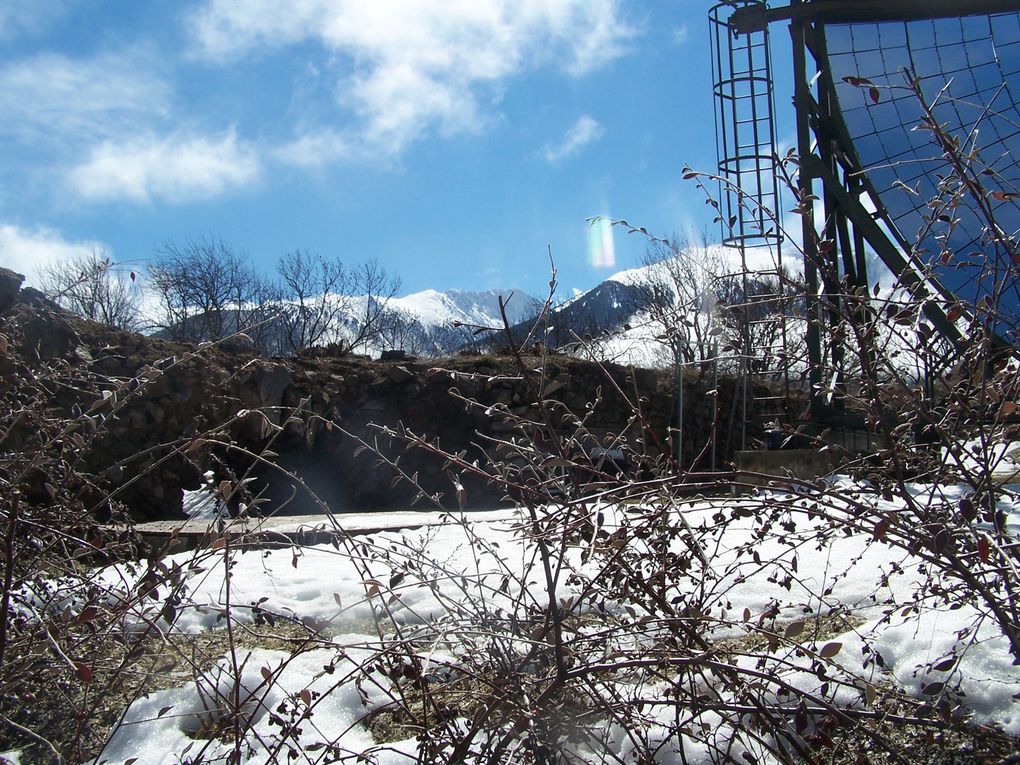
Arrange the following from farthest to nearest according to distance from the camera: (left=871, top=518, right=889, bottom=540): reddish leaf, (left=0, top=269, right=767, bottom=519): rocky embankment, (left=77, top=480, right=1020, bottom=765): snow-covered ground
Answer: (left=0, top=269, right=767, bottom=519): rocky embankment < (left=77, top=480, right=1020, bottom=765): snow-covered ground < (left=871, top=518, right=889, bottom=540): reddish leaf

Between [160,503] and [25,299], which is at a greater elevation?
[25,299]

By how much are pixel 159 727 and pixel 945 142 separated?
2.45m

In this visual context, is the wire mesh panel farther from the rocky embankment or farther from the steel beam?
the rocky embankment

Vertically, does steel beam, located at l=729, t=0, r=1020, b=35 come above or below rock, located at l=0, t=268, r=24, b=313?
above

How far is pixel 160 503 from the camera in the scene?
805cm

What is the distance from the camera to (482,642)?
1.96 metres

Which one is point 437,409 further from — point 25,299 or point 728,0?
point 728,0

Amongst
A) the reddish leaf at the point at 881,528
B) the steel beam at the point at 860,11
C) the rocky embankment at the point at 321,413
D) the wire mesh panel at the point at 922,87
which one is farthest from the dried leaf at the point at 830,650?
the steel beam at the point at 860,11

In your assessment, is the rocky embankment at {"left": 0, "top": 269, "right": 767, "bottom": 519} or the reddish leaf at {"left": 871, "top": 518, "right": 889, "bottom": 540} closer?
the reddish leaf at {"left": 871, "top": 518, "right": 889, "bottom": 540}

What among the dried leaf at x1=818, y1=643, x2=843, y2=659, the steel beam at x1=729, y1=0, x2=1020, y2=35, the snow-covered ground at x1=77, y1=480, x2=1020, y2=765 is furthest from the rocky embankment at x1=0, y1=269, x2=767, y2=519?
the dried leaf at x1=818, y1=643, x2=843, y2=659

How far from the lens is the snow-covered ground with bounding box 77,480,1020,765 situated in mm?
1614

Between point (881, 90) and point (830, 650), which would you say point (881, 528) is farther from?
point (881, 90)

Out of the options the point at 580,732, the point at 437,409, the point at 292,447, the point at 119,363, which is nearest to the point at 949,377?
the point at 580,732

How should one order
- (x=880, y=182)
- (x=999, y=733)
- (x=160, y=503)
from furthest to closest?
(x=880, y=182) → (x=160, y=503) → (x=999, y=733)
